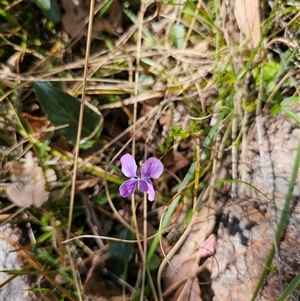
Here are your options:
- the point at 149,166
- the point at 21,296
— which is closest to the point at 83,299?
the point at 21,296

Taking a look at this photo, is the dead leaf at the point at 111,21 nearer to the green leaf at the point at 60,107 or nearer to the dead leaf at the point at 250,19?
the green leaf at the point at 60,107

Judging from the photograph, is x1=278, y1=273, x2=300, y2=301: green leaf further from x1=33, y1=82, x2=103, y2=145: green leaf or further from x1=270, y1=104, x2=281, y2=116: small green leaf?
x1=33, y1=82, x2=103, y2=145: green leaf

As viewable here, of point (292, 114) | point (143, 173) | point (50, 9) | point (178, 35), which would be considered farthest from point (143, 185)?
point (50, 9)

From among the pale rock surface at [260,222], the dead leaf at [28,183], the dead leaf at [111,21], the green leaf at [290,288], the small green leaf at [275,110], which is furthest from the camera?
the dead leaf at [111,21]

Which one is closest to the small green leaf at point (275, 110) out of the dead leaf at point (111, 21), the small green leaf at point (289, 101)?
the small green leaf at point (289, 101)

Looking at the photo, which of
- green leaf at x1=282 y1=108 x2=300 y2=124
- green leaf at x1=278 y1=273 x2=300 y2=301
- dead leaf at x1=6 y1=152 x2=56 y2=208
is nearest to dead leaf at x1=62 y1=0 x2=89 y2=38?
dead leaf at x1=6 y1=152 x2=56 y2=208

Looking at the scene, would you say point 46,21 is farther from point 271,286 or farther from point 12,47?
point 271,286
